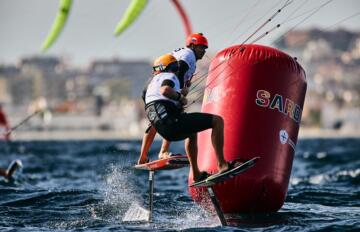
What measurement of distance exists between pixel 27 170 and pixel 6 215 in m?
11.2

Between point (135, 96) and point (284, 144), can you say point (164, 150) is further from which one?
point (135, 96)

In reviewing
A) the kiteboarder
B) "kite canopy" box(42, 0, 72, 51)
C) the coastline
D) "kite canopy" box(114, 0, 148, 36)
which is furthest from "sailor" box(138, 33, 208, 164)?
the coastline

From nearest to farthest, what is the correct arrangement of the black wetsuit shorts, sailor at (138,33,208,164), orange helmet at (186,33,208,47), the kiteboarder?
the black wetsuit shorts, sailor at (138,33,208,164), orange helmet at (186,33,208,47), the kiteboarder

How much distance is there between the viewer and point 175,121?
1225 centimetres

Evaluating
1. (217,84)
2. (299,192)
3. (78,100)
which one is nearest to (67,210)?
(217,84)

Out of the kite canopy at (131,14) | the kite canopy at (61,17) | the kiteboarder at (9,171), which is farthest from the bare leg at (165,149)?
the kite canopy at (61,17)

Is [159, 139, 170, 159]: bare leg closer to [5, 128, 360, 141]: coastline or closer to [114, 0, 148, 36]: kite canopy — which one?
[114, 0, 148, 36]: kite canopy

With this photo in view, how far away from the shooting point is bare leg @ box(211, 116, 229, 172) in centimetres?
1227

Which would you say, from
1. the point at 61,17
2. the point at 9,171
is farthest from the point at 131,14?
the point at 9,171

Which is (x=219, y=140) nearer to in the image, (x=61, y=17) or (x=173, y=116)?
(x=173, y=116)

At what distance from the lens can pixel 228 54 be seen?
13438 mm

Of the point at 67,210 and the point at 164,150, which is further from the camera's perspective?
the point at 67,210

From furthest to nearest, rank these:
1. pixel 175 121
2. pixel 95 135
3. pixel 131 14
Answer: pixel 95 135, pixel 131 14, pixel 175 121

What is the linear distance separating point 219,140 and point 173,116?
0.65m
